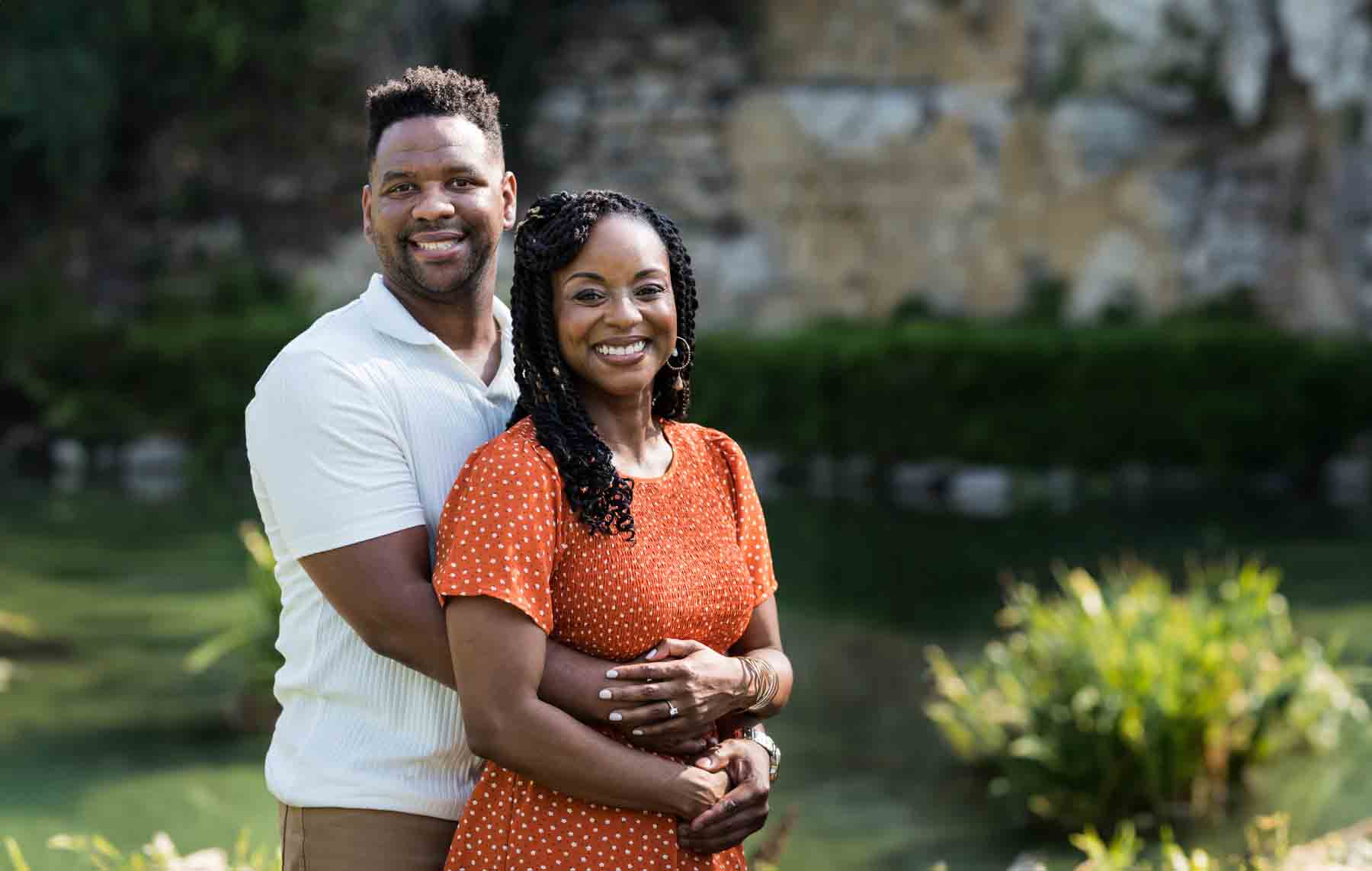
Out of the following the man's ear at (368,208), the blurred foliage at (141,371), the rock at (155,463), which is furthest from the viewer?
the blurred foliage at (141,371)

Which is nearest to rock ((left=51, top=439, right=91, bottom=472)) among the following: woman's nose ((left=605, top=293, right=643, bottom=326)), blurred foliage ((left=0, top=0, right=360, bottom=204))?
blurred foliage ((left=0, top=0, right=360, bottom=204))

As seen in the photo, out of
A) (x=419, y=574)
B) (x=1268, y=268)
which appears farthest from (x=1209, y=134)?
(x=419, y=574)

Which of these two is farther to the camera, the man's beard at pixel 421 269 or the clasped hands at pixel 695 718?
the man's beard at pixel 421 269

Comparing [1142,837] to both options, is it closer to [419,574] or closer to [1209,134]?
[419,574]

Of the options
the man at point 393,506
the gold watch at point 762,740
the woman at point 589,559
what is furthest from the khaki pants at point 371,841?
the gold watch at point 762,740

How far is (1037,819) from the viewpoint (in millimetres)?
5461

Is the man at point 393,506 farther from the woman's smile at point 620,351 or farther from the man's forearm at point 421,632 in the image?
the woman's smile at point 620,351

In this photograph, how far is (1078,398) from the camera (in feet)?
43.9

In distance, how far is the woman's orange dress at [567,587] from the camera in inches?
86.4

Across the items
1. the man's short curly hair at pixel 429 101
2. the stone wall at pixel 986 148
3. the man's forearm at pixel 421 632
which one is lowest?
the man's forearm at pixel 421 632

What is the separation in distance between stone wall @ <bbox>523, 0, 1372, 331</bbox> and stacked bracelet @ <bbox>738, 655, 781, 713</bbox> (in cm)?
1464

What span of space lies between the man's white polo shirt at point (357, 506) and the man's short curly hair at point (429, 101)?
306mm

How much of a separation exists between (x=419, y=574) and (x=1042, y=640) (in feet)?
12.0

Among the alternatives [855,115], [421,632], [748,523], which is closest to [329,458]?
[421,632]
